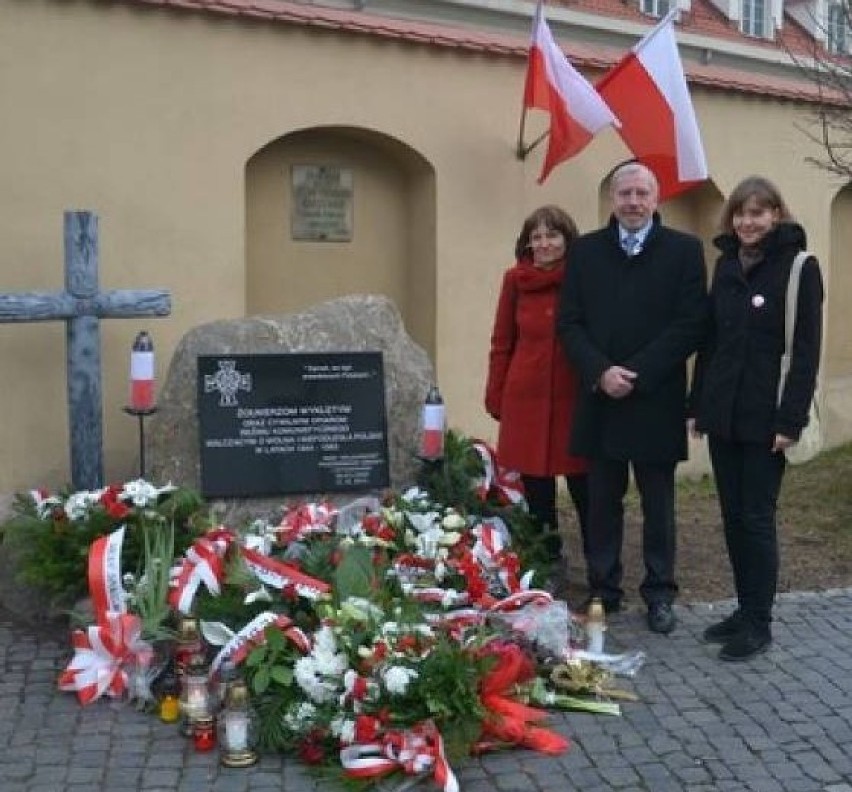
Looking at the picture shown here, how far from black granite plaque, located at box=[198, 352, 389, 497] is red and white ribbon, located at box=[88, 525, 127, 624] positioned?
3.39ft

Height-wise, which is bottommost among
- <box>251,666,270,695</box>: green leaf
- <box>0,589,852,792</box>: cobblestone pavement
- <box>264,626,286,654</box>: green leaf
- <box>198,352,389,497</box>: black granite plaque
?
<box>0,589,852,792</box>: cobblestone pavement

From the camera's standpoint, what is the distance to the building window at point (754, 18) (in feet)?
73.6

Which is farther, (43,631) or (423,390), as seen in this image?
(423,390)

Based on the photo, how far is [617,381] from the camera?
4754mm

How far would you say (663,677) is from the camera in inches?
181

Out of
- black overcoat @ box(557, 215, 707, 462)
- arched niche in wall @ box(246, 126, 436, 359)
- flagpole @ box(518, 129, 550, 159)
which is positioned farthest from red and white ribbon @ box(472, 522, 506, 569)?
flagpole @ box(518, 129, 550, 159)

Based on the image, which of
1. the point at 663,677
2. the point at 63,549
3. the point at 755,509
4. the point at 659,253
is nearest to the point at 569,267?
the point at 659,253

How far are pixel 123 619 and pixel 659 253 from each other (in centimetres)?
259

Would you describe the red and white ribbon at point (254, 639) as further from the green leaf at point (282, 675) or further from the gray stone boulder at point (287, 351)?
the gray stone boulder at point (287, 351)

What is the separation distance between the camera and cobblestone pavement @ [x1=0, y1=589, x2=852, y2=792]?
12.1 feet

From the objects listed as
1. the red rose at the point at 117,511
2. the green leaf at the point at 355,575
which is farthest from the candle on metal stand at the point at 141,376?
the green leaf at the point at 355,575

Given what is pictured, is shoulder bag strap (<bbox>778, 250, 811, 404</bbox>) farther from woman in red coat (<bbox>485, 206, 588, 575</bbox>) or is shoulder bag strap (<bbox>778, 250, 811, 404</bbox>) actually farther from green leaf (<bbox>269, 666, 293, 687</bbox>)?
green leaf (<bbox>269, 666, 293, 687</bbox>)

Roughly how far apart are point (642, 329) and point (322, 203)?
3.40 meters

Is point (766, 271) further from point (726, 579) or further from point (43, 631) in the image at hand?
point (43, 631)
